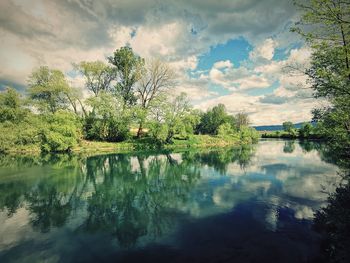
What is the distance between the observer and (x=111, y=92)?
5659 centimetres

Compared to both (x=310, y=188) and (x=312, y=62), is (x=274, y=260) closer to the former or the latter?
(x=312, y=62)

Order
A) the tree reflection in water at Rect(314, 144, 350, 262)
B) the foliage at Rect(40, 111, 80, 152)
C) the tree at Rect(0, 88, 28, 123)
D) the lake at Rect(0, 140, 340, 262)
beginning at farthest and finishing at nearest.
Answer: the tree at Rect(0, 88, 28, 123), the foliage at Rect(40, 111, 80, 152), the lake at Rect(0, 140, 340, 262), the tree reflection in water at Rect(314, 144, 350, 262)

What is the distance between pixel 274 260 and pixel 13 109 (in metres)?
64.3

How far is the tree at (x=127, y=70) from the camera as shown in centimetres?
5600

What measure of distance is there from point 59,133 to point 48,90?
12.9m

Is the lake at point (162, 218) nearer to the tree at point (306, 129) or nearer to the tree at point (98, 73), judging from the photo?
the tree at point (98, 73)

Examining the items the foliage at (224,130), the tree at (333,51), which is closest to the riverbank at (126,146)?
the foliage at (224,130)

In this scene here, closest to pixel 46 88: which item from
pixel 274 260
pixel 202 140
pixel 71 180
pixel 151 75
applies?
pixel 151 75

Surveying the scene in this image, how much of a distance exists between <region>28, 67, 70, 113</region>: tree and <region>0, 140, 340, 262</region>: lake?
3546 centimetres

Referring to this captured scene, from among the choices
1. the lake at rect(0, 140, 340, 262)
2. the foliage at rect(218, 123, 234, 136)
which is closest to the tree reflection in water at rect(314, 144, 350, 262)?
the lake at rect(0, 140, 340, 262)

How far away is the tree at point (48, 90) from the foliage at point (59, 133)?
20.2ft

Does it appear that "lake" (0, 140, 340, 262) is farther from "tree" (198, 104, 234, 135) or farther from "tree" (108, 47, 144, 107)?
"tree" (198, 104, 234, 135)

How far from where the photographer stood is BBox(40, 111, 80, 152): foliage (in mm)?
45438

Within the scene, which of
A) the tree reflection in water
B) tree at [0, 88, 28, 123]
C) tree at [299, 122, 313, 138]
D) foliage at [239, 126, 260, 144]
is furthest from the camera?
tree at [299, 122, 313, 138]
